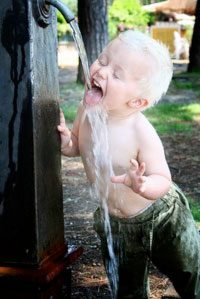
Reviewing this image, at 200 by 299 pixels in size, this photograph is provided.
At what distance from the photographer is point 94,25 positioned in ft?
33.0

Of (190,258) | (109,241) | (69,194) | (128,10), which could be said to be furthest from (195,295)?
(128,10)

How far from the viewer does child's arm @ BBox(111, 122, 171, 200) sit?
2.06m

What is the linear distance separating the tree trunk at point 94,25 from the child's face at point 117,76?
307 inches

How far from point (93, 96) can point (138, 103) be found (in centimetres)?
20

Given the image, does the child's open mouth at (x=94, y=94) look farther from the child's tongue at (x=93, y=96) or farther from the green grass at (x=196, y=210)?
the green grass at (x=196, y=210)

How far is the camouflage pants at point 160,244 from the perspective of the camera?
232 cm

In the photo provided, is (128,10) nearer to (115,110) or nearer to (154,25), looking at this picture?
(154,25)

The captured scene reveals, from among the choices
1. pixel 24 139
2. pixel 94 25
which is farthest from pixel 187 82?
pixel 24 139

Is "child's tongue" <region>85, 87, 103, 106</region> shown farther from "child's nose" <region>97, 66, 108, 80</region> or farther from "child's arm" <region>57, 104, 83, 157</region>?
"child's arm" <region>57, 104, 83, 157</region>

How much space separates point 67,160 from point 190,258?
11.5 feet

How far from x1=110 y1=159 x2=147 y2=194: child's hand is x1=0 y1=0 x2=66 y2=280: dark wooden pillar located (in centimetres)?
28

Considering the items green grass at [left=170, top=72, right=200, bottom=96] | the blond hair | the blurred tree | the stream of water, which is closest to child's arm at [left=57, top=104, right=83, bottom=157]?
the stream of water

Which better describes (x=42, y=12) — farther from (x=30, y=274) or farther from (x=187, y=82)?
(x=187, y=82)

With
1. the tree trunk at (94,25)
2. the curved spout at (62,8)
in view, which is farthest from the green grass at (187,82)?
the curved spout at (62,8)
